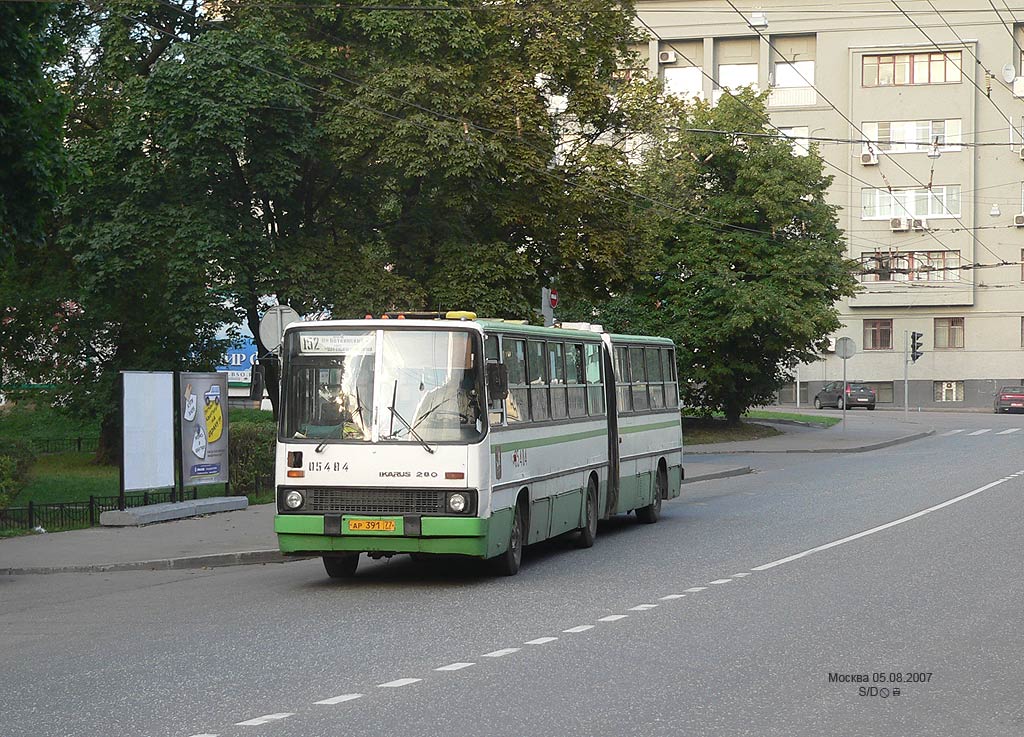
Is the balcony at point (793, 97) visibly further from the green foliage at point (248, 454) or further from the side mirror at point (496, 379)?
the side mirror at point (496, 379)

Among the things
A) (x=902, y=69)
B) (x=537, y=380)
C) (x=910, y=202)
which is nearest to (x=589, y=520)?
(x=537, y=380)

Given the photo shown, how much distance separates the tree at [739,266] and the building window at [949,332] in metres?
33.5

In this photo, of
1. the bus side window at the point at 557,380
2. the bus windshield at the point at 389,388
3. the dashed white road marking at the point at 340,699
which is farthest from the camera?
the bus side window at the point at 557,380

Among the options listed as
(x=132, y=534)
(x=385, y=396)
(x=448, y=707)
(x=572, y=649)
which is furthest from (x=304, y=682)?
(x=132, y=534)

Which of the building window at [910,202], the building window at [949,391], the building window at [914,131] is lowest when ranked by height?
the building window at [949,391]

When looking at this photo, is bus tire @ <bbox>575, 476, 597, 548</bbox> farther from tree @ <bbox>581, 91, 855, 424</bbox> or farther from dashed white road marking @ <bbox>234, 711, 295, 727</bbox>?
tree @ <bbox>581, 91, 855, 424</bbox>

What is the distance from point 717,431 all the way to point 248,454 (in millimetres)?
26468

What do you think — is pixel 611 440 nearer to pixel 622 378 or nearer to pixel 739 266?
pixel 622 378

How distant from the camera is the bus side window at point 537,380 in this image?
1712 centimetres

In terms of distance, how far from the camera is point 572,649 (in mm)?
10586

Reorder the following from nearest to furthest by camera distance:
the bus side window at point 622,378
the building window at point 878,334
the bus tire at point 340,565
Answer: the bus tire at point 340,565 < the bus side window at point 622,378 < the building window at point 878,334

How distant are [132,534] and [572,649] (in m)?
11.0

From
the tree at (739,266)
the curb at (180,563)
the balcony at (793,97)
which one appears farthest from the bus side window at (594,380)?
the balcony at (793,97)

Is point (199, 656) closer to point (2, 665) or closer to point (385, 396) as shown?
point (2, 665)
